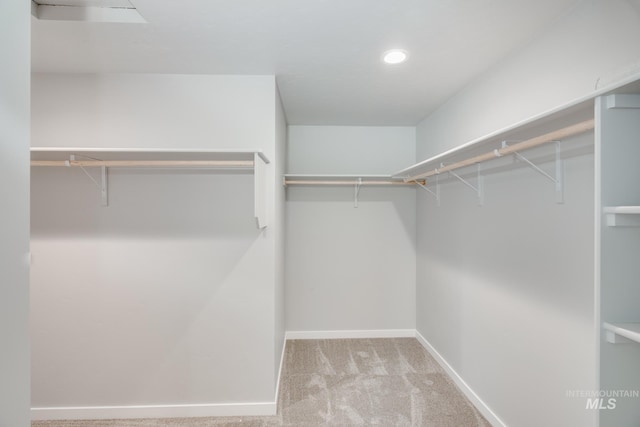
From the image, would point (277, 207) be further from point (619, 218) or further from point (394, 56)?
point (619, 218)

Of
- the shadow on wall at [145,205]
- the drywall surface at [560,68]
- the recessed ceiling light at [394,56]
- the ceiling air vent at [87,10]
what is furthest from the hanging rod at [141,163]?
the drywall surface at [560,68]

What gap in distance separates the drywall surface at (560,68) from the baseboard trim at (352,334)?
2.21 m

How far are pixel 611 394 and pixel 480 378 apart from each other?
1.52m

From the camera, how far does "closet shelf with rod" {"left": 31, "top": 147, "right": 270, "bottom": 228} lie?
1984mm

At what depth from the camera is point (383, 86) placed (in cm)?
251

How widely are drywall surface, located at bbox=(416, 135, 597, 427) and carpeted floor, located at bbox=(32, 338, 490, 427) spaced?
0.24 metres

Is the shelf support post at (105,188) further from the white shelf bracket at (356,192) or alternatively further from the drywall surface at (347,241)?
the white shelf bracket at (356,192)

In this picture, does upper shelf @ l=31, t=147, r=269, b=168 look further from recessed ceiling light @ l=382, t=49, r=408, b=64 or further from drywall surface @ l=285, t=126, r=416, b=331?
drywall surface @ l=285, t=126, r=416, b=331

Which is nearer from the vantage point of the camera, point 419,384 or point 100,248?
point 100,248

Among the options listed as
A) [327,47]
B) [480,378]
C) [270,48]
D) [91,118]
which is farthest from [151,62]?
[480,378]

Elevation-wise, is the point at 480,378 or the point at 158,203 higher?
the point at 158,203

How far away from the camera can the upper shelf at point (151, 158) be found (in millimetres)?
1980

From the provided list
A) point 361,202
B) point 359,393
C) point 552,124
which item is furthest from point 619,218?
point 361,202

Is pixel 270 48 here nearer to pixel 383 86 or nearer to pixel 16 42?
pixel 383 86
